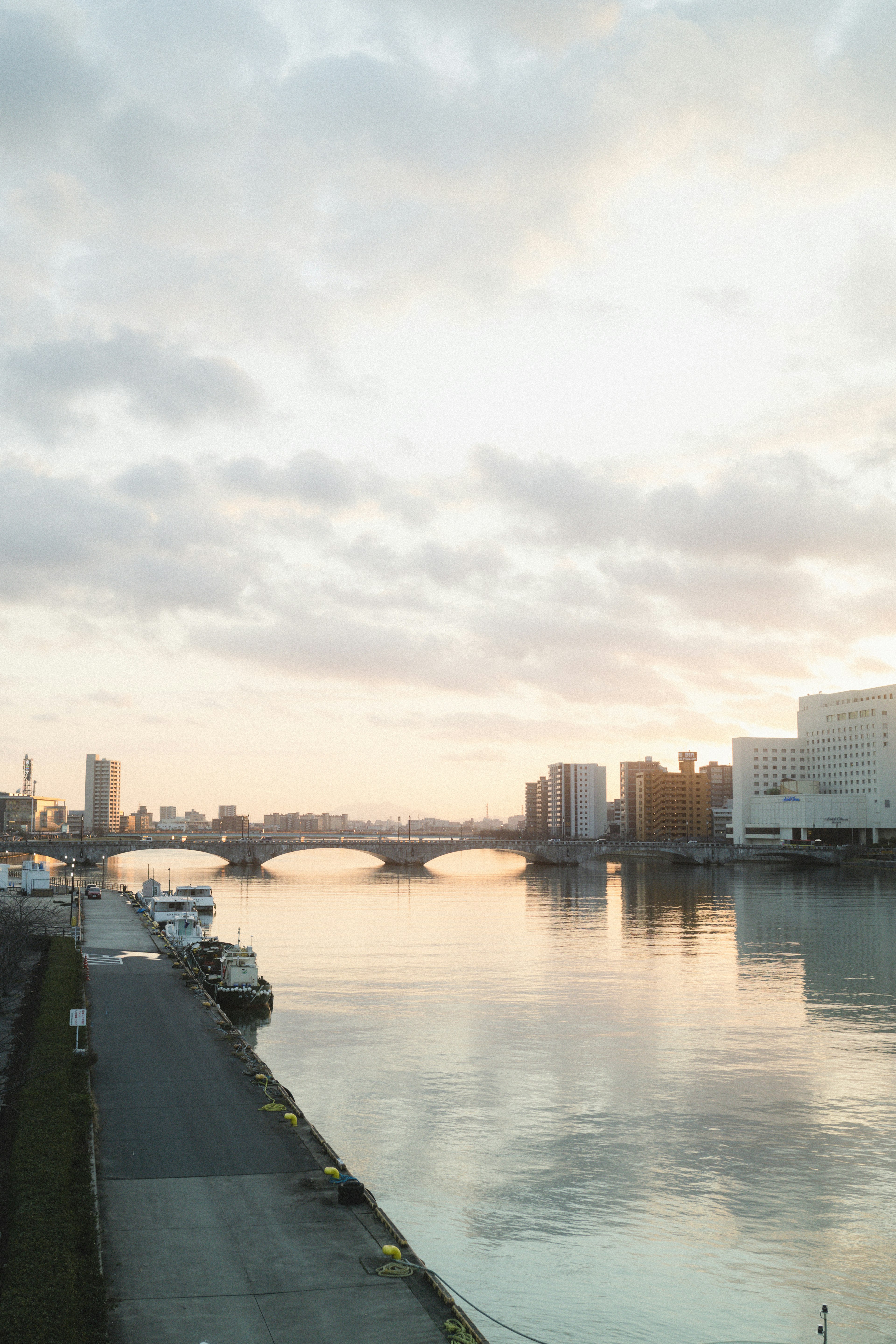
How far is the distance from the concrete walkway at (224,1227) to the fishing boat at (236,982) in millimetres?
17784

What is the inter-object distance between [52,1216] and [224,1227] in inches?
152

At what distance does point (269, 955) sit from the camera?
8394 cm

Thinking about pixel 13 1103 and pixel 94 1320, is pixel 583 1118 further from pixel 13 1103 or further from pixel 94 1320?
pixel 94 1320

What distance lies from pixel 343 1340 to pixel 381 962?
62.4 meters

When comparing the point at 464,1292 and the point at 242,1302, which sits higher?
the point at 242,1302

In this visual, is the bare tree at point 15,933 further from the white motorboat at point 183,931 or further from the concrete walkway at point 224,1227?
→ the concrete walkway at point 224,1227

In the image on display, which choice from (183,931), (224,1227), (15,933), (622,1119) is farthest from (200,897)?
(224,1227)

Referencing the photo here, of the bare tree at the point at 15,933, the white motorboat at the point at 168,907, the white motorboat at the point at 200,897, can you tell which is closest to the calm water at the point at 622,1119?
the white motorboat at the point at 168,907

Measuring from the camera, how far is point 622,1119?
3800 cm

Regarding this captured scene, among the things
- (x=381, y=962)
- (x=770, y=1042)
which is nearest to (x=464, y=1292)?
(x=770, y=1042)

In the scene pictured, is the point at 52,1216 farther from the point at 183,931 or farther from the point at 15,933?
the point at 183,931

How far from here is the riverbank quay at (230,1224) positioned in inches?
754

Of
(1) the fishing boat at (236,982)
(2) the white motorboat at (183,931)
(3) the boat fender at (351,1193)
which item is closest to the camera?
Result: (3) the boat fender at (351,1193)

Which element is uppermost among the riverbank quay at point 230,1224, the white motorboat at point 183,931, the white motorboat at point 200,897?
the riverbank quay at point 230,1224
